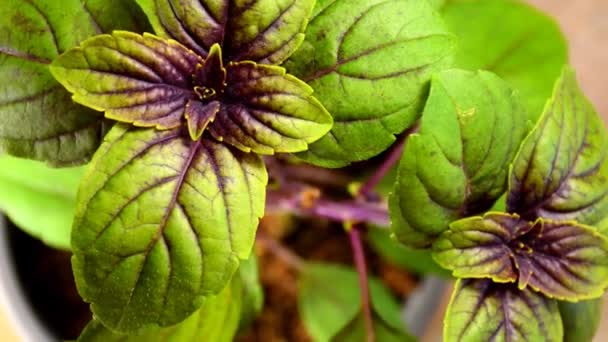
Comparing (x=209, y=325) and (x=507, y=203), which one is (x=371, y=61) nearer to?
(x=507, y=203)

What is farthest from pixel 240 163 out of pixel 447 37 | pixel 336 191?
pixel 336 191

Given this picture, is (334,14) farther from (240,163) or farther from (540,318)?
(540,318)

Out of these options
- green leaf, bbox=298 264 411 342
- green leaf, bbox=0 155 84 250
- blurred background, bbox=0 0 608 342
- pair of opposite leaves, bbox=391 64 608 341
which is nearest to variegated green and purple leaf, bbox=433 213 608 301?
pair of opposite leaves, bbox=391 64 608 341

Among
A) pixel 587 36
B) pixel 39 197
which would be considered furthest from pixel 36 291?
pixel 587 36

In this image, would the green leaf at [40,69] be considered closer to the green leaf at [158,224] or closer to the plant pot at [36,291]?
the green leaf at [158,224]

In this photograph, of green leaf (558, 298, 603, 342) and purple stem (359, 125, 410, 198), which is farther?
purple stem (359, 125, 410, 198)

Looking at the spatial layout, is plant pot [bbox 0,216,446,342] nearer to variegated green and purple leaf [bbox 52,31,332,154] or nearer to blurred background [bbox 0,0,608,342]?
variegated green and purple leaf [bbox 52,31,332,154]

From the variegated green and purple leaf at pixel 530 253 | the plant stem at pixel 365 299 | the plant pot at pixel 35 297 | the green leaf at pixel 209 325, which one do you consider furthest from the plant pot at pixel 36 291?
the variegated green and purple leaf at pixel 530 253
